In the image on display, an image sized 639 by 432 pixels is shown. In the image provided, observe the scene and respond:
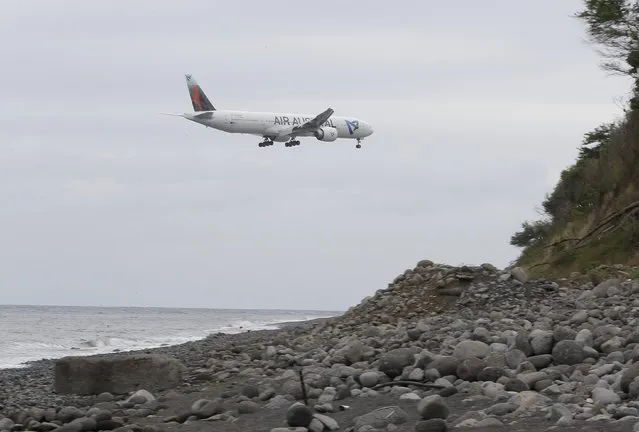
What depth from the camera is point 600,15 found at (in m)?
25.6

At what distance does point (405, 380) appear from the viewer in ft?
28.0

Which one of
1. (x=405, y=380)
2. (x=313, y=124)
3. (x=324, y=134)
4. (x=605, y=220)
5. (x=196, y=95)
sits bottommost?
(x=405, y=380)

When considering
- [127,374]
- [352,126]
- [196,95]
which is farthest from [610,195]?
[196,95]

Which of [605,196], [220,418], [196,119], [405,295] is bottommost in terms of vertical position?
[220,418]

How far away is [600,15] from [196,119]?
35941 mm

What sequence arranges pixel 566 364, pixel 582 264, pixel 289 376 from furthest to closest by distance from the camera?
pixel 582 264, pixel 289 376, pixel 566 364

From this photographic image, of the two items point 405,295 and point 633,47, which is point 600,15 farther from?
point 405,295

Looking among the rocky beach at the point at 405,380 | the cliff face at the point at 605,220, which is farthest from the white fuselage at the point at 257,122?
the rocky beach at the point at 405,380

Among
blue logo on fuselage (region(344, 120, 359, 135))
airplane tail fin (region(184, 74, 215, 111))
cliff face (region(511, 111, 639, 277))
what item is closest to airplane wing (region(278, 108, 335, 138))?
blue logo on fuselage (region(344, 120, 359, 135))

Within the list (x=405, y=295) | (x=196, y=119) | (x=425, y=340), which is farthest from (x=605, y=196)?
(x=196, y=119)

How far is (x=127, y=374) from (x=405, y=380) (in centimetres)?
402

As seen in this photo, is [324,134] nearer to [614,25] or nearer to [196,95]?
[196,95]

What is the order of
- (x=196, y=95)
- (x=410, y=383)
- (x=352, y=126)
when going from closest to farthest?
(x=410, y=383)
(x=352, y=126)
(x=196, y=95)

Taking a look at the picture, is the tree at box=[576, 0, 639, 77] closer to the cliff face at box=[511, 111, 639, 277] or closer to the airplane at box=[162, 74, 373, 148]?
the cliff face at box=[511, 111, 639, 277]
